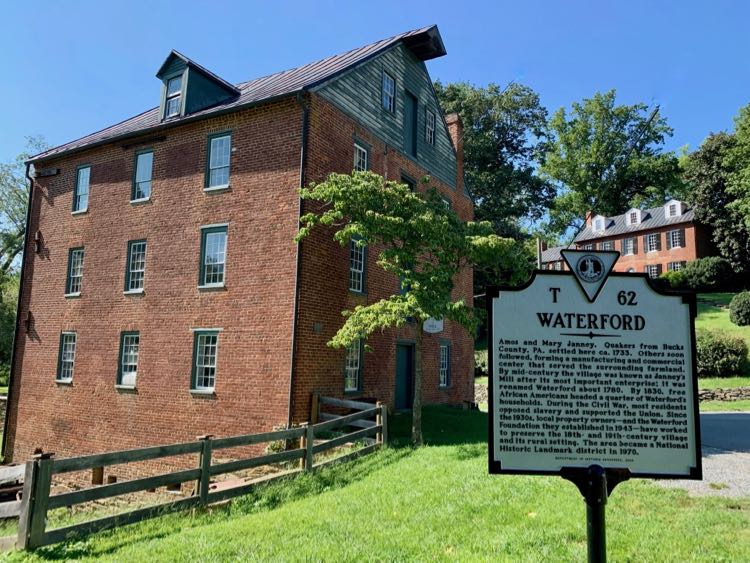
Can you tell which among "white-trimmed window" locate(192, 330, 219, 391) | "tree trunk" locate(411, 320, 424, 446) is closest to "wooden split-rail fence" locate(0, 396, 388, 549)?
"tree trunk" locate(411, 320, 424, 446)

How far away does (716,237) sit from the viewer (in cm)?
4334

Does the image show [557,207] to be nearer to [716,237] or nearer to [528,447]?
[716,237]

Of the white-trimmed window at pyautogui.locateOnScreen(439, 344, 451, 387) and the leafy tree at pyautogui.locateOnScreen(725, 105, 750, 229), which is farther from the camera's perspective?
the leafy tree at pyautogui.locateOnScreen(725, 105, 750, 229)

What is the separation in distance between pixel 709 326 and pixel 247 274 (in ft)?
97.3

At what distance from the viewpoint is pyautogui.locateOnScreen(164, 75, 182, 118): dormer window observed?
18.7 metres

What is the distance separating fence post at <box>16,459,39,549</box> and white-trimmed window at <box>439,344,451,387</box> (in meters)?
16.9

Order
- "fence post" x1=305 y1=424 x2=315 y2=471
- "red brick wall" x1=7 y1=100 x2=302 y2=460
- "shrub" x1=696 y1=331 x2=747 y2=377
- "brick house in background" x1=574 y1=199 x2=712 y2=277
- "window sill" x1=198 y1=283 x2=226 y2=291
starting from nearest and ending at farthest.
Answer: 1. "fence post" x1=305 y1=424 x2=315 y2=471
2. "red brick wall" x1=7 y1=100 x2=302 y2=460
3. "window sill" x1=198 y1=283 x2=226 y2=291
4. "shrub" x1=696 y1=331 x2=747 y2=377
5. "brick house in background" x1=574 y1=199 x2=712 y2=277

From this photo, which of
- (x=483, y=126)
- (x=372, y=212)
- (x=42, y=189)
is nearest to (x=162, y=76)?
(x=42, y=189)

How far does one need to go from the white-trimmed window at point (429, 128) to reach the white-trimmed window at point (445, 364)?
27.2 ft

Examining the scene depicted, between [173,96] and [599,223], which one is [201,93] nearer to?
[173,96]

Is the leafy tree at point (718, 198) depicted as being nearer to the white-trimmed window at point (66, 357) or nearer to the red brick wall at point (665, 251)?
the red brick wall at point (665, 251)

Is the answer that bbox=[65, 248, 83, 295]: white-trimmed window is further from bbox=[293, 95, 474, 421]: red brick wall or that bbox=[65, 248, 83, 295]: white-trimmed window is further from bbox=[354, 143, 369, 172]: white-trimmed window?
bbox=[354, 143, 369, 172]: white-trimmed window

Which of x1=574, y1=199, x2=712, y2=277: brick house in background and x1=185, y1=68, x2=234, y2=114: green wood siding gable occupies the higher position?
x1=574, y1=199, x2=712, y2=277: brick house in background

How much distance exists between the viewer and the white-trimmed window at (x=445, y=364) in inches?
876
